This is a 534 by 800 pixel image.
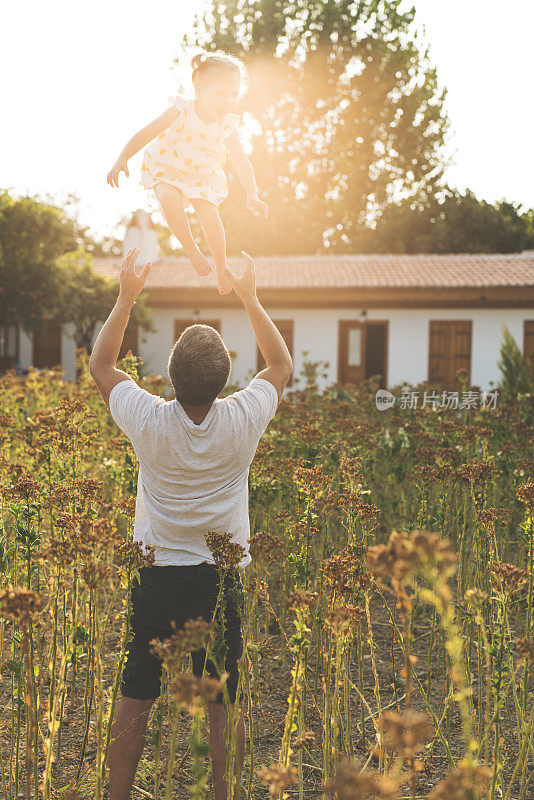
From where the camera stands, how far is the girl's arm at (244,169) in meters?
3.14

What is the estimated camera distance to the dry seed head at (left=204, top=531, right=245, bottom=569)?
202 centimetres

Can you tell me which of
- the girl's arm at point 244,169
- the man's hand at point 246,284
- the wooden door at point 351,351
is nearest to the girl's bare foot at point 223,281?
the man's hand at point 246,284

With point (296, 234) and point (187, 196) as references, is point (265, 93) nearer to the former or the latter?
point (296, 234)

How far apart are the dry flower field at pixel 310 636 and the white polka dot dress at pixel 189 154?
1.06 meters

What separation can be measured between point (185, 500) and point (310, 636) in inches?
55.7

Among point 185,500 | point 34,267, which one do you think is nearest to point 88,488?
point 185,500

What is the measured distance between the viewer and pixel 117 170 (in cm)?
289

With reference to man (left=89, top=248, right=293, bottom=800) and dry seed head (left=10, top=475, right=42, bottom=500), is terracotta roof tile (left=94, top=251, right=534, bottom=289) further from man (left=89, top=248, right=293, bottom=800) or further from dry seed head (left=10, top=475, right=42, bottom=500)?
man (left=89, top=248, right=293, bottom=800)

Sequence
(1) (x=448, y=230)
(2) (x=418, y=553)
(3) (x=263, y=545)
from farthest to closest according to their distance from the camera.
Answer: (1) (x=448, y=230), (3) (x=263, y=545), (2) (x=418, y=553)

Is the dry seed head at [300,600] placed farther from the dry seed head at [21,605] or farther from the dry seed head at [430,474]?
the dry seed head at [430,474]

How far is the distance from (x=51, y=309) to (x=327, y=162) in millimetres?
21489

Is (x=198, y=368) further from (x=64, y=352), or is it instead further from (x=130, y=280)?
(x=64, y=352)

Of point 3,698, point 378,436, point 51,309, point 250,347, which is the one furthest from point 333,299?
point 3,698

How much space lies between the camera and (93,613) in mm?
2180
